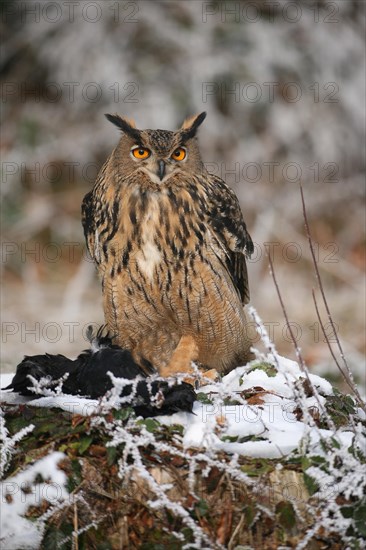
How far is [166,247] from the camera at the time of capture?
161 inches

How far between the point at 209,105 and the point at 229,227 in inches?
192

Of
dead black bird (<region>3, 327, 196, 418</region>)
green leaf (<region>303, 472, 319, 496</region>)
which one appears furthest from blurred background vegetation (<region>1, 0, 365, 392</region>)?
green leaf (<region>303, 472, 319, 496</region>)

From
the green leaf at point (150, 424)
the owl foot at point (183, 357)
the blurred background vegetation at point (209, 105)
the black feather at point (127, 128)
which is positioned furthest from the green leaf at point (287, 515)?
the blurred background vegetation at point (209, 105)

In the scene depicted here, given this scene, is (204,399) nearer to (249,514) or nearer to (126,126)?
(249,514)

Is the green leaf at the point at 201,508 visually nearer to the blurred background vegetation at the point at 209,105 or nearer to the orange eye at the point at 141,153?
the orange eye at the point at 141,153

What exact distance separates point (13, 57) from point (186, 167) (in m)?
5.91

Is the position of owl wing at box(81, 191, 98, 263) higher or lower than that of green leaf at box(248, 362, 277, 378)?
higher

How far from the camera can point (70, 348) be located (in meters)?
7.37

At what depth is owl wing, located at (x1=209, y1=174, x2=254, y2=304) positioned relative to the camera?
4.29 m

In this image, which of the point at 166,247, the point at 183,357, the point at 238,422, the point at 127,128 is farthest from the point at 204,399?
the point at 127,128

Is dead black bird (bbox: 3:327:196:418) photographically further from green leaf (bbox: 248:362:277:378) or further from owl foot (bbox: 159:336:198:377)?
owl foot (bbox: 159:336:198:377)

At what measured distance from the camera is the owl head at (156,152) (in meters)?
4.09

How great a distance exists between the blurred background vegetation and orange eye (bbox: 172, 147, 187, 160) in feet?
14.8

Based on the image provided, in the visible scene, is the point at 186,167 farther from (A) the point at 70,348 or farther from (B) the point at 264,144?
(B) the point at 264,144
